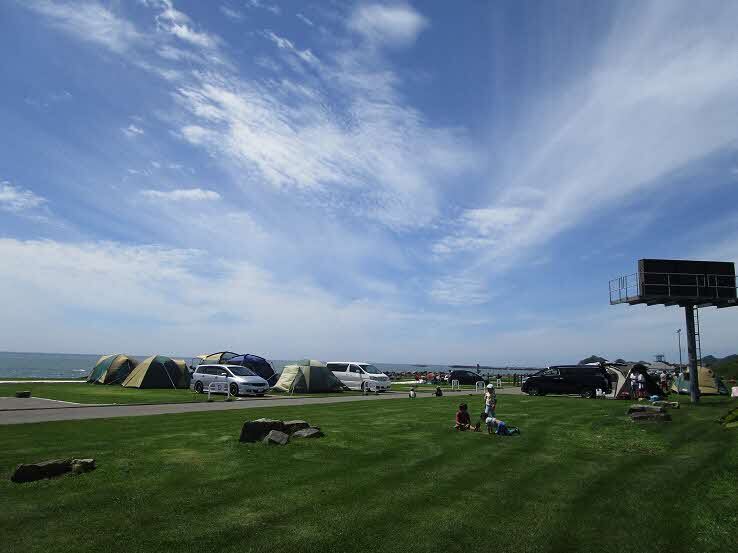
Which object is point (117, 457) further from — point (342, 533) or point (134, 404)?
point (134, 404)

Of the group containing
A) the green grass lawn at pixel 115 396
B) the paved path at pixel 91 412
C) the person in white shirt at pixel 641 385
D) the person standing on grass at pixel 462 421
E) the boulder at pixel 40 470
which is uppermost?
the person in white shirt at pixel 641 385

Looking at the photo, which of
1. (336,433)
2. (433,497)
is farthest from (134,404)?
(433,497)

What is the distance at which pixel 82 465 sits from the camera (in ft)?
29.9

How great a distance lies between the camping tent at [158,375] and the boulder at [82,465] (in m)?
25.6

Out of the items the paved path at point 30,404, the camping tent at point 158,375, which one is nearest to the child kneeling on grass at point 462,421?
the paved path at point 30,404

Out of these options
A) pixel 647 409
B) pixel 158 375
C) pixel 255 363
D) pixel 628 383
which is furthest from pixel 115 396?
pixel 628 383

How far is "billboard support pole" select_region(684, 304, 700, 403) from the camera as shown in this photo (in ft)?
84.7

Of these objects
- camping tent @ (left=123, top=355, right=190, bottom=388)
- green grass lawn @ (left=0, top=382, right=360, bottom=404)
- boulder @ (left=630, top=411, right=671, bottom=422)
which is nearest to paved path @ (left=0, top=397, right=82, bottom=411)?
green grass lawn @ (left=0, top=382, right=360, bottom=404)

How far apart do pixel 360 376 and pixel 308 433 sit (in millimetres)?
24659

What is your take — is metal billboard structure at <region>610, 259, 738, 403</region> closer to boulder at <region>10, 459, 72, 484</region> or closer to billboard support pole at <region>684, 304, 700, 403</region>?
billboard support pole at <region>684, 304, 700, 403</region>

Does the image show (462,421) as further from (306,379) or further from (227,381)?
(306,379)

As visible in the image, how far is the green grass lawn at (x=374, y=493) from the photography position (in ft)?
20.9

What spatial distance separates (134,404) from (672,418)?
21.0 meters

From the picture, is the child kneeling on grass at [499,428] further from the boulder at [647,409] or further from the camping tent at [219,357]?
the camping tent at [219,357]
